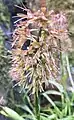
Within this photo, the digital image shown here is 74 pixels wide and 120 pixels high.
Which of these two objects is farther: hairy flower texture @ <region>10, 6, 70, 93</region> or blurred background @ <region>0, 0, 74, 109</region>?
blurred background @ <region>0, 0, 74, 109</region>

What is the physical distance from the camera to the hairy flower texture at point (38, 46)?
51.0 inches

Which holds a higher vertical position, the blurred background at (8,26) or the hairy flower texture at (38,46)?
the blurred background at (8,26)

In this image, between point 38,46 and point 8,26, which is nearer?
point 38,46

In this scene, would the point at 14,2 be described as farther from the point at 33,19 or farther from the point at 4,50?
the point at 33,19

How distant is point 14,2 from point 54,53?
1429 millimetres

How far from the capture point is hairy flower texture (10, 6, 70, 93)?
1296mm

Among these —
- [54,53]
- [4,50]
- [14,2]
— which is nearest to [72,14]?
[14,2]

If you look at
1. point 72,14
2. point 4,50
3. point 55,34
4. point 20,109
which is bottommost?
point 20,109

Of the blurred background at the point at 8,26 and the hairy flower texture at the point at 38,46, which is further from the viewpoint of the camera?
the blurred background at the point at 8,26

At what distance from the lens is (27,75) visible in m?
1.38

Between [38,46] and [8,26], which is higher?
[8,26]

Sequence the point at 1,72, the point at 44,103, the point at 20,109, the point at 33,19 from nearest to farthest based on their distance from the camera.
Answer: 1. the point at 33,19
2. the point at 1,72
3. the point at 20,109
4. the point at 44,103

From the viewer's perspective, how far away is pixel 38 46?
51.5 inches

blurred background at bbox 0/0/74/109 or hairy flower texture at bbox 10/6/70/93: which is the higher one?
blurred background at bbox 0/0/74/109
